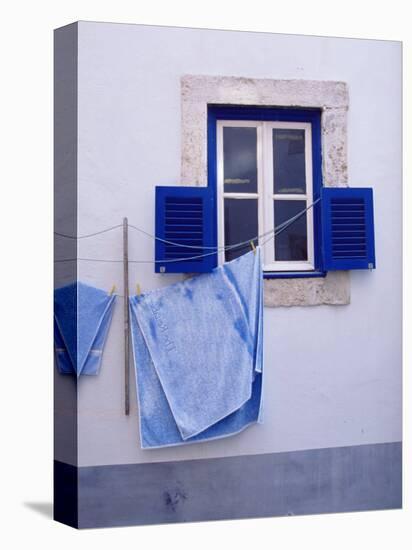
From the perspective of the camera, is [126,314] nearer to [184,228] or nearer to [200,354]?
[200,354]

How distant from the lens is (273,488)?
296 inches

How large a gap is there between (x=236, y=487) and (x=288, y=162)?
2.58 meters

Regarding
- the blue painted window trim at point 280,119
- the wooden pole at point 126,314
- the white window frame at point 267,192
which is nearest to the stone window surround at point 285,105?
the blue painted window trim at point 280,119

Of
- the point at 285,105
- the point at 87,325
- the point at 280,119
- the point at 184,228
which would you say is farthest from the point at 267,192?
the point at 87,325

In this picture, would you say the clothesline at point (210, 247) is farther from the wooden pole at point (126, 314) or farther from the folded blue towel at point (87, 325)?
the folded blue towel at point (87, 325)

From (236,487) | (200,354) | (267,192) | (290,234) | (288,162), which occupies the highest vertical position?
(288,162)

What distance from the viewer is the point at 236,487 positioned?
743 centimetres

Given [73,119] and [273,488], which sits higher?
[73,119]

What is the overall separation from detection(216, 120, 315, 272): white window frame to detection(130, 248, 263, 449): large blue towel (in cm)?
26

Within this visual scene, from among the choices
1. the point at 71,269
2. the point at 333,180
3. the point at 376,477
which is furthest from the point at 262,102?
the point at 376,477

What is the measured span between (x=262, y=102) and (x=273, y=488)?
301cm

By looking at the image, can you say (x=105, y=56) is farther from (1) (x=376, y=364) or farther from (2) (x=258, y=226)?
(1) (x=376, y=364)

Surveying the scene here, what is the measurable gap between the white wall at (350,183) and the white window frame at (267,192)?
0.36m

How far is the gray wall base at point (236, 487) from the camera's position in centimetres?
718
